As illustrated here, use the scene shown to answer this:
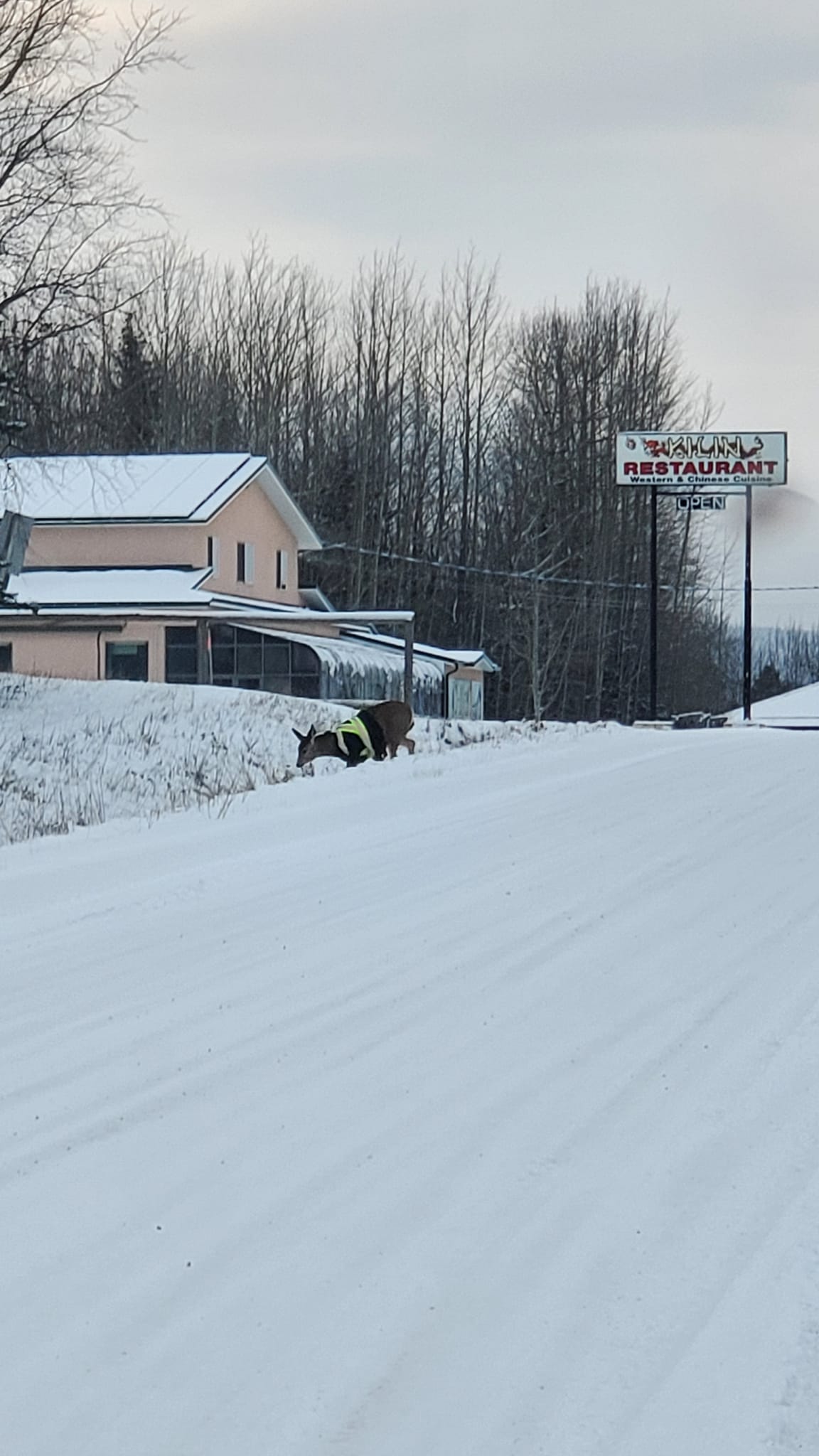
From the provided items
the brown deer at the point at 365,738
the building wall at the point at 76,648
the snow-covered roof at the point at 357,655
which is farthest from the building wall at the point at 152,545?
the brown deer at the point at 365,738

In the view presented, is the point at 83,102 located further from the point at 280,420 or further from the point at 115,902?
the point at 280,420

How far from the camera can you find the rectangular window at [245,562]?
162ft

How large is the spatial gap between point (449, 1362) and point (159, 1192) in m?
1.23

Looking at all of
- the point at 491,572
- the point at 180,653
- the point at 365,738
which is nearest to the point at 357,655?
the point at 180,653

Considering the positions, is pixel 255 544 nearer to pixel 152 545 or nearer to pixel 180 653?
pixel 152 545

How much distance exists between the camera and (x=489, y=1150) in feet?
16.3

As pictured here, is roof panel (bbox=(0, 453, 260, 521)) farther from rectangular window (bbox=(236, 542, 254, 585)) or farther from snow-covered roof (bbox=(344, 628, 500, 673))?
snow-covered roof (bbox=(344, 628, 500, 673))

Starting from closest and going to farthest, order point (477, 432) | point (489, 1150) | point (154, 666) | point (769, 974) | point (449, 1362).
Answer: point (449, 1362) → point (489, 1150) → point (769, 974) → point (154, 666) → point (477, 432)

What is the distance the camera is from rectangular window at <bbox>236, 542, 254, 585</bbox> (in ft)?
162

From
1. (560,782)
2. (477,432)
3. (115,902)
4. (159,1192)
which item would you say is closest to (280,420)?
(477,432)

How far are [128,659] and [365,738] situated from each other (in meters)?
25.1

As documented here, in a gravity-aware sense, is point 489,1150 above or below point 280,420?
below

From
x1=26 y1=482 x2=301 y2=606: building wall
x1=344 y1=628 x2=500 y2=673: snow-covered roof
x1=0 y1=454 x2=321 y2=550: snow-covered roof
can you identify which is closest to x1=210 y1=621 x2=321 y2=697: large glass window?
x1=26 y1=482 x2=301 y2=606: building wall

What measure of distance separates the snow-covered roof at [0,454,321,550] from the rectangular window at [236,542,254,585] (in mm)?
1900
